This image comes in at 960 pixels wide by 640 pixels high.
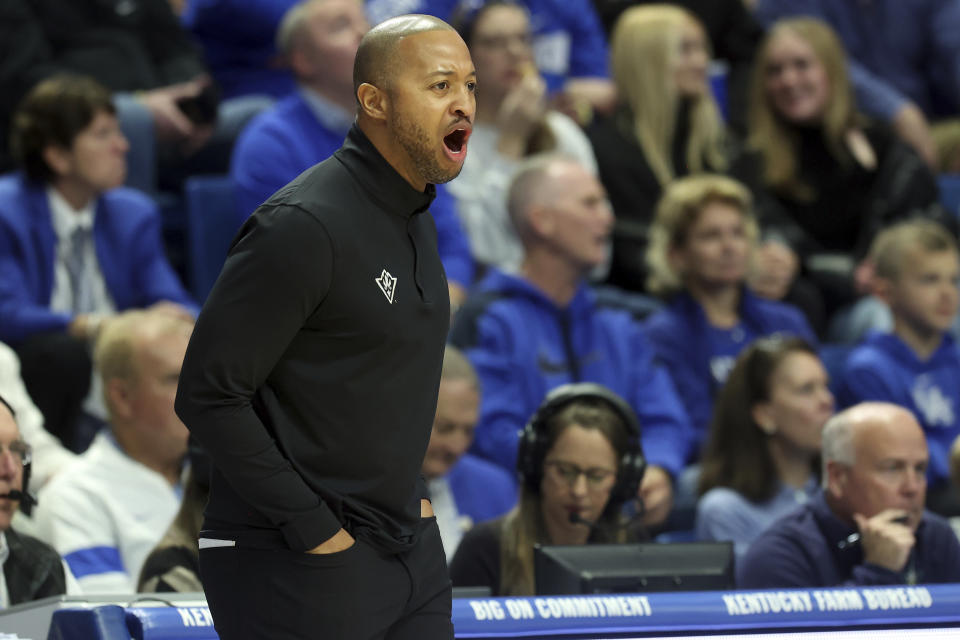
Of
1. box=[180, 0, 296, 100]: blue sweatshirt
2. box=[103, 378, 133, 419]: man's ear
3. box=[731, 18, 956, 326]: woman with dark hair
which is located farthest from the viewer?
box=[731, 18, 956, 326]: woman with dark hair

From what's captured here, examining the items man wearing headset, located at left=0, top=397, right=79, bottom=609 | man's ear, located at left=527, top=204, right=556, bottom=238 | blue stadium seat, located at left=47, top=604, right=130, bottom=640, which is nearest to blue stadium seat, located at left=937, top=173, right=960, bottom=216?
man's ear, located at left=527, top=204, right=556, bottom=238

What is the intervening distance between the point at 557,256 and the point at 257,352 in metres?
2.87

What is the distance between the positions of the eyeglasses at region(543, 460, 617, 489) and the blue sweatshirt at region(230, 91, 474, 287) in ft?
4.61

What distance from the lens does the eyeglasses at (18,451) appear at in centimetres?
262

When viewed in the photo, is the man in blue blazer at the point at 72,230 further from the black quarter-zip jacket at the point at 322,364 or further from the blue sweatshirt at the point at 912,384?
the black quarter-zip jacket at the point at 322,364

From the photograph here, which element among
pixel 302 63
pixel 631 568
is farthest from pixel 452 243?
pixel 631 568

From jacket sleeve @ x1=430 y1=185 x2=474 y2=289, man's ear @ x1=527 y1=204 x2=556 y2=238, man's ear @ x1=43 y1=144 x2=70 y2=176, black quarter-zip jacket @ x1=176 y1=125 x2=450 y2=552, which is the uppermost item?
black quarter-zip jacket @ x1=176 y1=125 x2=450 y2=552

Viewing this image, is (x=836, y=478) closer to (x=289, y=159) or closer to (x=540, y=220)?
(x=540, y=220)

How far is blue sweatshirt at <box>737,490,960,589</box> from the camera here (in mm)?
3117

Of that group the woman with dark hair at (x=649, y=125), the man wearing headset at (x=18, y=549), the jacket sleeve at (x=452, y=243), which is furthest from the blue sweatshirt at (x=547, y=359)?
the man wearing headset at (x=18, y=549)

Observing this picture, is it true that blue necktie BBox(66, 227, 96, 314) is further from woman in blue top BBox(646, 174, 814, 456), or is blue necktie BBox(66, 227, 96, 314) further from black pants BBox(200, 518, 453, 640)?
black pants BBox(200, 518, 453, 640)

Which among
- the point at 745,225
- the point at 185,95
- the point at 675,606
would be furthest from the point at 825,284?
the point at 675,606

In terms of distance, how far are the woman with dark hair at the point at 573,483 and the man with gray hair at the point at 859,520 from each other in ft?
1.02

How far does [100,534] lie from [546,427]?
96 centimetres
